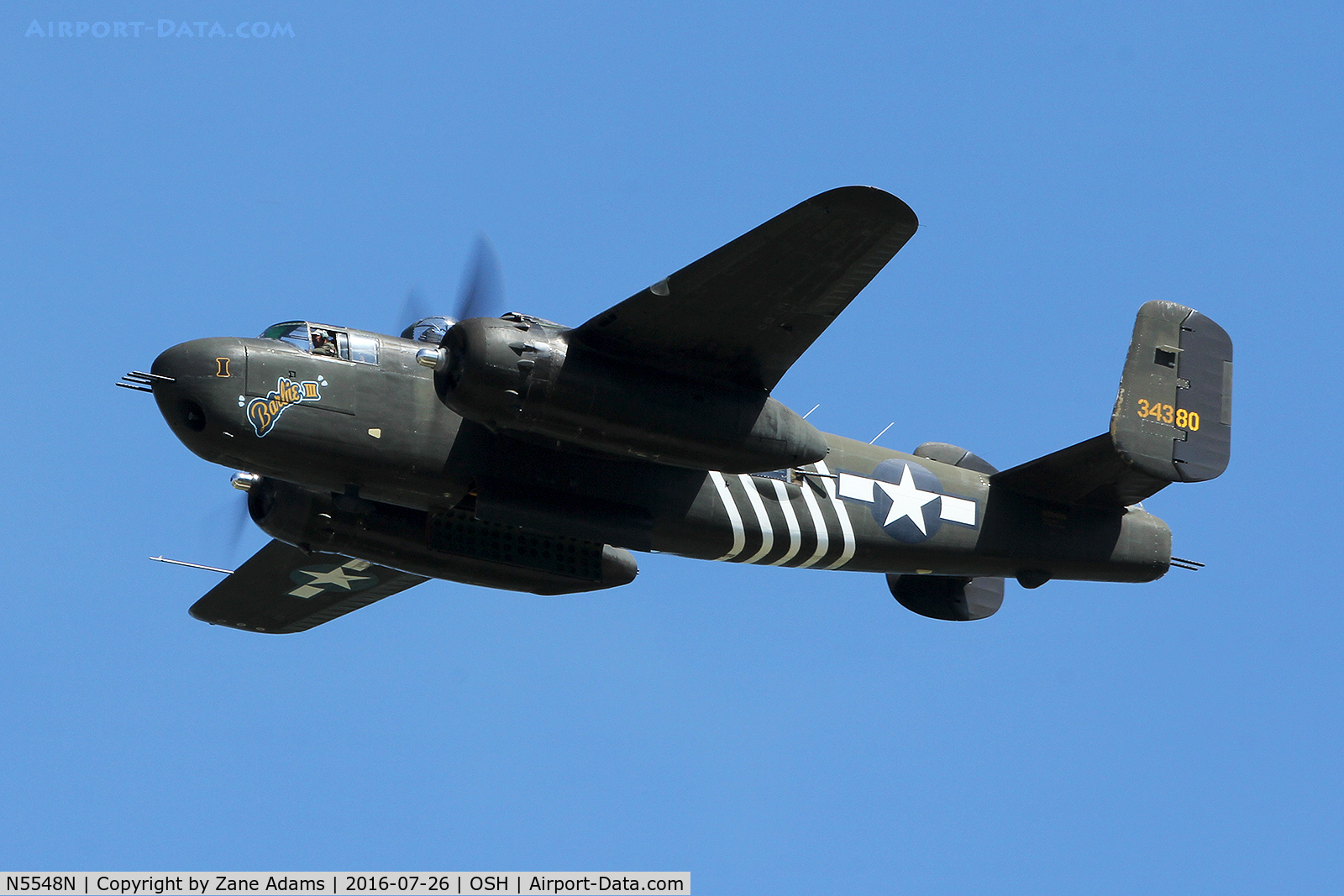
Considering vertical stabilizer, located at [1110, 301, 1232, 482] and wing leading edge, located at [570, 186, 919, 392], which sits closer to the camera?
wing leading edge, located at [570, 186, 919, 392]

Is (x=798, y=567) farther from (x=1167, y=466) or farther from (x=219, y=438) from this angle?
(x=219, y=438)

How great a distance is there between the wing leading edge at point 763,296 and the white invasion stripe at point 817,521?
2.59 metres

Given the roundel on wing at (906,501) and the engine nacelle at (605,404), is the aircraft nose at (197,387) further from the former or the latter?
the roundel on wing at (906,501)

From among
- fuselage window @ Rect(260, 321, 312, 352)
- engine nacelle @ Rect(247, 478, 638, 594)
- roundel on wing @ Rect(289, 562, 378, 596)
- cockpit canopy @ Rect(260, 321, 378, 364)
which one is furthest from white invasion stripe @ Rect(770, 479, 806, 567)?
roundel on wing @ Rect(289, 562, 378, 596)

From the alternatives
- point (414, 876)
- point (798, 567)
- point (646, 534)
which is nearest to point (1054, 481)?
point (798, 567)

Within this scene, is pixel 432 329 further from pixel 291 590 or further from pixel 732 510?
pixel 291 590

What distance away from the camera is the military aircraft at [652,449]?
15570mm

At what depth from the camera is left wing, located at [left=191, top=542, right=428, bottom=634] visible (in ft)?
69.3

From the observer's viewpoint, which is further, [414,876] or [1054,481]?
[1054,481]

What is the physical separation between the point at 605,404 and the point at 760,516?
353 cm

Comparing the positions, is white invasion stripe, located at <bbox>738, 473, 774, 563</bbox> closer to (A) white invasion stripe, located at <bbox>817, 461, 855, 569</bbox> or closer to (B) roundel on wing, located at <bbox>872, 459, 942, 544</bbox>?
(A) white invasion stripe, located at <bbox>817, 461, 855, 569</bbox>

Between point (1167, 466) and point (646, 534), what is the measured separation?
773 centimetres

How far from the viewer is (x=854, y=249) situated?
50.8 ft

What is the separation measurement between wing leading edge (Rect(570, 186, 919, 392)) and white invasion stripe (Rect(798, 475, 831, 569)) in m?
2.59
